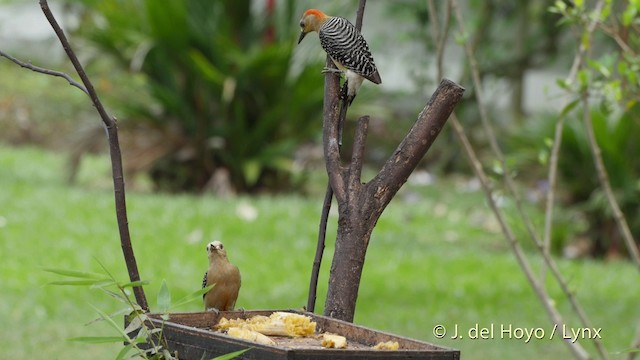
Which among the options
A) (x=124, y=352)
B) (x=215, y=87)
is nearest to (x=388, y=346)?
(x=124, y=352)

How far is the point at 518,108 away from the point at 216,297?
43.3 ft

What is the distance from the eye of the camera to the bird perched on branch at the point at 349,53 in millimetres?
2506

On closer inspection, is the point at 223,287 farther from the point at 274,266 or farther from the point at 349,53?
the point at 274,266

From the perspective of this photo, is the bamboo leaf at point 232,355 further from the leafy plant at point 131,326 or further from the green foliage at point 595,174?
the green foliage at point 595,174

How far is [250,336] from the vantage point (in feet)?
6.31

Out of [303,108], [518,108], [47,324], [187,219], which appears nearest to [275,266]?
[187,219]

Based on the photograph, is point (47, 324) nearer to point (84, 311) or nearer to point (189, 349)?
point (84, 311)

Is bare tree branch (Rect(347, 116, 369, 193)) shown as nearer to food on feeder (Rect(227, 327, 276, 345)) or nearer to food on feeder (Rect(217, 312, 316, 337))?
food on feeder (Rect(217, 312, 316, 337))

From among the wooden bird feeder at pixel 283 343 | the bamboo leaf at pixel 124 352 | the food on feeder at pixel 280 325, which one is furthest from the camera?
the food on feeder at pixel 280 325

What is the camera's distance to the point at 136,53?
11.2 m

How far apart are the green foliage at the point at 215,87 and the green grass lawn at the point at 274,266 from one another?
60 centimetres

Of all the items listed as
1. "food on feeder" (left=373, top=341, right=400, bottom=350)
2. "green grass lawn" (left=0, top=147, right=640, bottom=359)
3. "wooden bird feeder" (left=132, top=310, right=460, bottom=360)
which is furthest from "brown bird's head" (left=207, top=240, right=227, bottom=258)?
"green grass lawn" (left=0, top=147, right=640, bottom=359)

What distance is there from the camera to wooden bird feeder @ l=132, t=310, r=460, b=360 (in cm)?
174

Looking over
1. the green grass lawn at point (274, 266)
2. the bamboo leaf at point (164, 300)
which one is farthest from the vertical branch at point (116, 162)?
the green grass lawn at point (274, 266)
